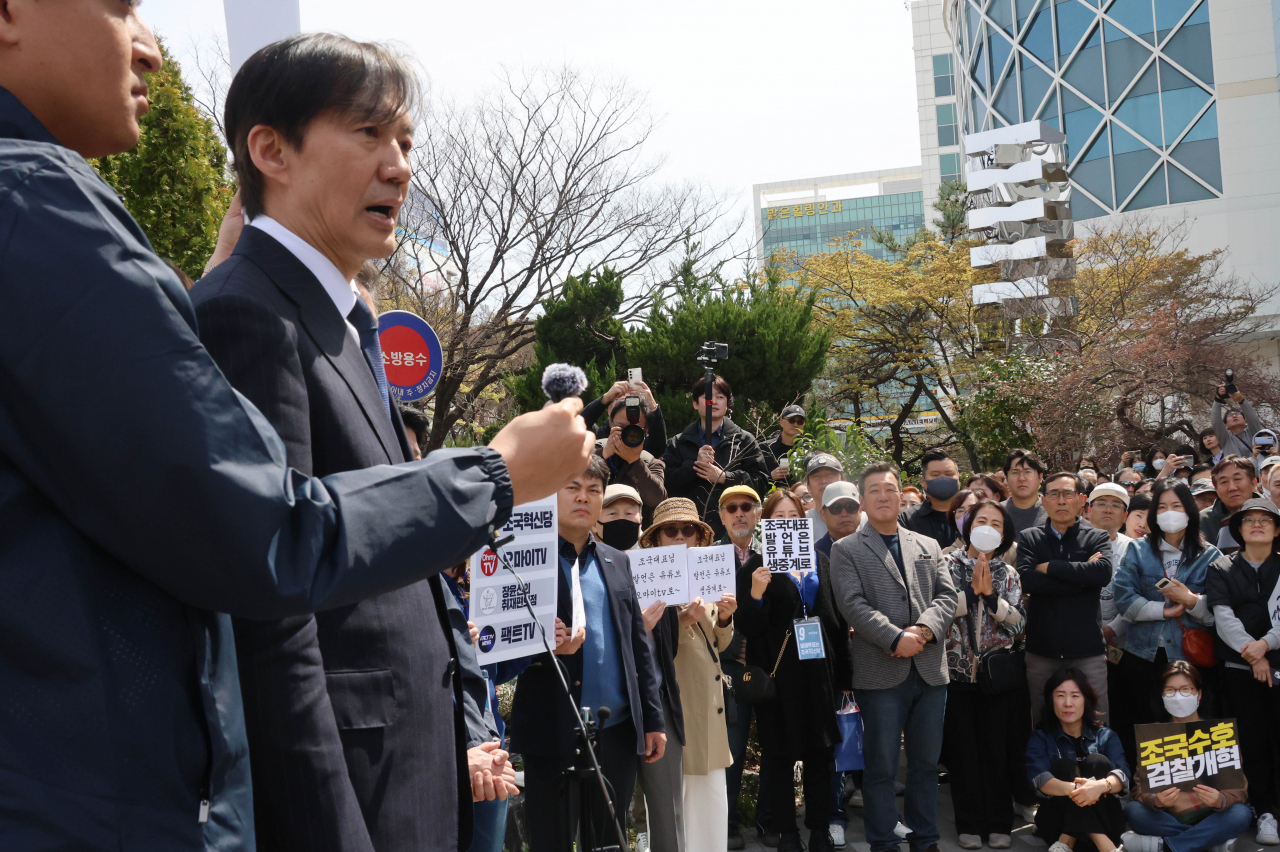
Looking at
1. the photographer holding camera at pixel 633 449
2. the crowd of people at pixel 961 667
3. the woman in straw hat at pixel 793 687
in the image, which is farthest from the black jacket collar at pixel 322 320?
the photographer holding camera at pixel 633 449

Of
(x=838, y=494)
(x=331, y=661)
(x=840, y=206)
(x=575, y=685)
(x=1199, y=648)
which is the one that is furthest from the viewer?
(x=840, y=206)

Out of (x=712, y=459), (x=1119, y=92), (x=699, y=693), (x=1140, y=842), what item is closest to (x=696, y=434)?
(x=712, y=459)

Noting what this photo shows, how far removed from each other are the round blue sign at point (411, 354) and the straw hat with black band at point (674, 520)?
76.2 inches

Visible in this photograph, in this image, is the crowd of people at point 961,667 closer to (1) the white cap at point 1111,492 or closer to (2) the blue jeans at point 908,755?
(2) the blue jeans at point 908,755

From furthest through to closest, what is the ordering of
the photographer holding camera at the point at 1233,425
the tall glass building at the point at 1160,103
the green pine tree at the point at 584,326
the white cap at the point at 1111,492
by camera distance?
1. the tall glass building at the point at 1160,103
2. the green pine tree at the point at 584,326
3. the photographer holding camera at the point at 1233,425
4. the white cap at the point at 1111,492

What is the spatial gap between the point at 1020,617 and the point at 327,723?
6.21 meters

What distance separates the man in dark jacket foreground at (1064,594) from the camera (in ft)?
21.9

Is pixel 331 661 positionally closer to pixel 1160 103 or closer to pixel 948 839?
pixel 948 839

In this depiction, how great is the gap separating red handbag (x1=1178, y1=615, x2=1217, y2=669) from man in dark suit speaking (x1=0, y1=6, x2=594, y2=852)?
7.22 m

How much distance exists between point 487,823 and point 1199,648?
231 inches

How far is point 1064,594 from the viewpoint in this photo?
671cm

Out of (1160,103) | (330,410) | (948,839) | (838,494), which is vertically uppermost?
(1160,103)

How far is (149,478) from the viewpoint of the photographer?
91 cm

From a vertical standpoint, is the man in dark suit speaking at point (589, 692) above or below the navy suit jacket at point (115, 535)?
below
